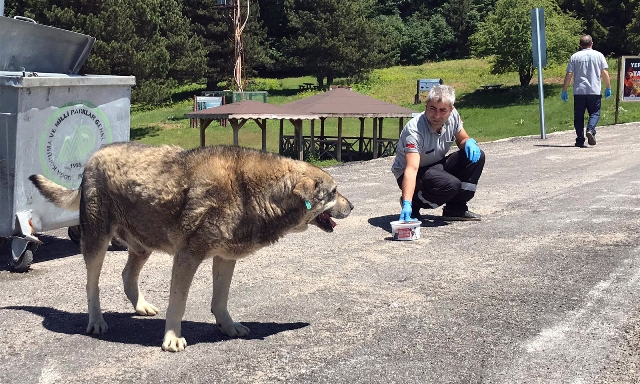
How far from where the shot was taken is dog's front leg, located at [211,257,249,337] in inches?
206

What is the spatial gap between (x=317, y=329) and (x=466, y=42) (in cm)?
7145

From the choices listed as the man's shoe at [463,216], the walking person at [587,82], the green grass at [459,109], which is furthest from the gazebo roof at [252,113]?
the man's shoe at [463,216]

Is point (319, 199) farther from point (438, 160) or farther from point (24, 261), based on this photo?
point (438, 160)

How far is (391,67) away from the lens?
6956cm

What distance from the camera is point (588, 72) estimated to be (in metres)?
15.7

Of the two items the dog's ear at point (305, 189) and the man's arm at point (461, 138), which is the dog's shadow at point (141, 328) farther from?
the man's arm at point (461, 138)

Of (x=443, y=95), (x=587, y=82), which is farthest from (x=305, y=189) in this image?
(x=587, y=82)

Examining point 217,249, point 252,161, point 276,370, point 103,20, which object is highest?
point 103,20

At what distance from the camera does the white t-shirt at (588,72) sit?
15.7 m

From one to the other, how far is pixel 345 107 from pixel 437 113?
56.2 feet

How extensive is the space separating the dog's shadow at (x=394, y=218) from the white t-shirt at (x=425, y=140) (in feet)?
2.11

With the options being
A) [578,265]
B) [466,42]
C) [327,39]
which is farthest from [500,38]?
[578,265]

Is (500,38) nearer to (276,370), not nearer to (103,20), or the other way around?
(103,20)

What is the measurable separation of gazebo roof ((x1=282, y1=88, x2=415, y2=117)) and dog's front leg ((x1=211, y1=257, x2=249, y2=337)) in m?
19.6
